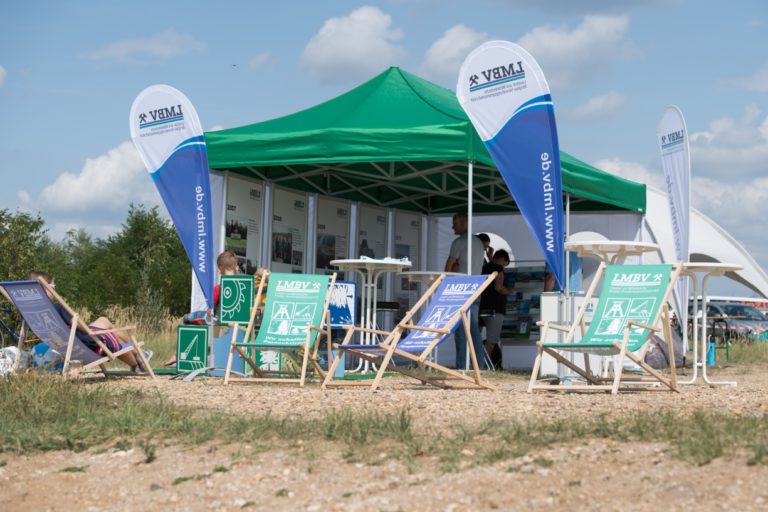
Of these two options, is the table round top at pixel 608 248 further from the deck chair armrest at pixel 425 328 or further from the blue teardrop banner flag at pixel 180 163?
the blue teardrop banner flag at pixel 180 163

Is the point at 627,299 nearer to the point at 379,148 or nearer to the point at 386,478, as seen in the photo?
the point at 379,148

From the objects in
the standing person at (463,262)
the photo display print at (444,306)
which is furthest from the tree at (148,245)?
the photo display print at (444,306)

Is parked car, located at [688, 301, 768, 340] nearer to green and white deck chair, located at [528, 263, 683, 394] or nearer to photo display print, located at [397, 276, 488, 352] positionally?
green and white deck chair, located at [528, 263, 683, 394]

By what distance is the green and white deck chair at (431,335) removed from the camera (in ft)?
24.1

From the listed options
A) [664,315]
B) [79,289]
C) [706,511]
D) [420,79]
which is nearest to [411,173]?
[420,79]

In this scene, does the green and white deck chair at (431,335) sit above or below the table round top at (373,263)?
below

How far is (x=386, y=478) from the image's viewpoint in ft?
13.3

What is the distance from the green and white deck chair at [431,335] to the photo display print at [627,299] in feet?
2.80

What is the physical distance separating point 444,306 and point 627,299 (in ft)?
4.50

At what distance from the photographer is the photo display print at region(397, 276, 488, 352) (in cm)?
757

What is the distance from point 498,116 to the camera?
8.72 metres

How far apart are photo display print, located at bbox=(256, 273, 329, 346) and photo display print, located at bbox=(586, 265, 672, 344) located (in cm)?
219

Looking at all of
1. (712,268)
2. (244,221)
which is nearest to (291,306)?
(244,221)

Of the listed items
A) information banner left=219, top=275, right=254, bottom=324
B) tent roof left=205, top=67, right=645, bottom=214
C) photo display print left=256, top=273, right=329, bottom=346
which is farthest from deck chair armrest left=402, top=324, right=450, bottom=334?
tent roof left=205, top=67, right=645, bottom=214
